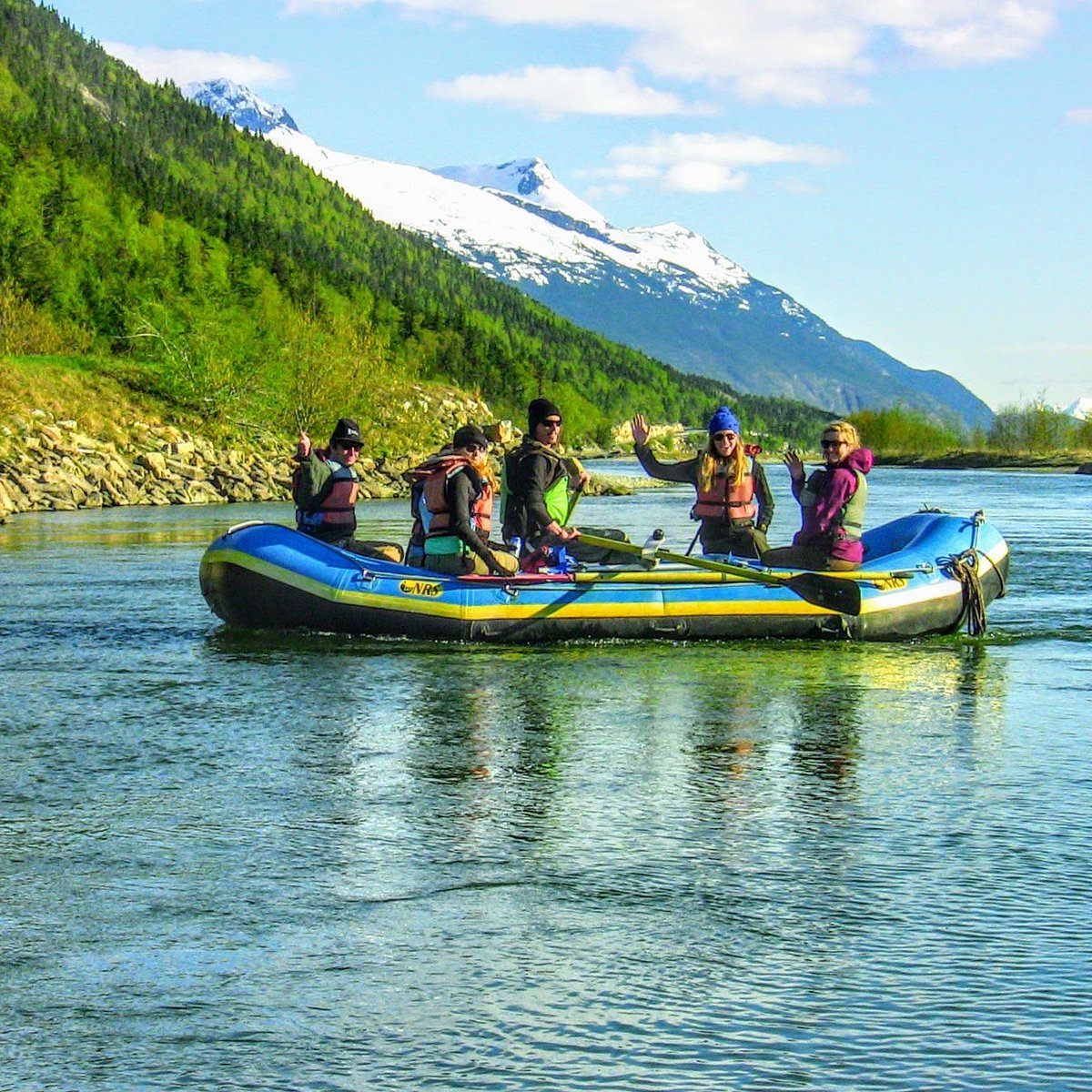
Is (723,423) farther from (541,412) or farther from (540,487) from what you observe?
(541,412)

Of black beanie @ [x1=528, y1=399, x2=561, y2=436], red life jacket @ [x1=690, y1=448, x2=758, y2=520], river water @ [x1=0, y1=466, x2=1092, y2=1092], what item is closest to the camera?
river water @ [x1=0, y1=466, x2=1092, y2=1092]

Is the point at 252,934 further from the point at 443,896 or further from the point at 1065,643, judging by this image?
the point at 1065,643

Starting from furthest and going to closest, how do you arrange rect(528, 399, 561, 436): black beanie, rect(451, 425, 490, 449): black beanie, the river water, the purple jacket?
the purple jacket
rect(451, 425, 490, 449): black beanie
rect(528, 399, 561, 436): black beanie
the river water

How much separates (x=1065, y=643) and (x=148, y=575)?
1255cm

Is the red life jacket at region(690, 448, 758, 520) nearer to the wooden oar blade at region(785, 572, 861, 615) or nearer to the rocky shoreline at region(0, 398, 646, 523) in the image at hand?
the wooden oar blade at region(785, 572, 861, 615)

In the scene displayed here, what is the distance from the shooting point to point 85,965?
5.74m

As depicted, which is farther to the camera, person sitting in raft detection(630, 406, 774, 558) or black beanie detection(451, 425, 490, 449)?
person sitting in raft detection(630, 406, 774, 558)

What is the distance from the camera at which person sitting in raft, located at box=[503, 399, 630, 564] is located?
1391 cm

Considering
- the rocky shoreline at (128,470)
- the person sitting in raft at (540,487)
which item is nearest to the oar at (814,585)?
the person sitting in raft at (540,487)

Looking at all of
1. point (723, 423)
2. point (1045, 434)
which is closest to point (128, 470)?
point (723, 423)

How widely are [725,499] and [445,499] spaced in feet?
9.29

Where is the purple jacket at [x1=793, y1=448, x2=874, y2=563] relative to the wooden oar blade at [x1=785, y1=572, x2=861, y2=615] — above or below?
above

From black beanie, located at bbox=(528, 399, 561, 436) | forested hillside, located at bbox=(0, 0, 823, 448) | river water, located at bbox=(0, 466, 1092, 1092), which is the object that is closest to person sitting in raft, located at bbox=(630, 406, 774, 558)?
black beanie, located at bbox=(528, 399, 561, 436)

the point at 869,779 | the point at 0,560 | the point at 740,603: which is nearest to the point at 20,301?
the point at 0,560
